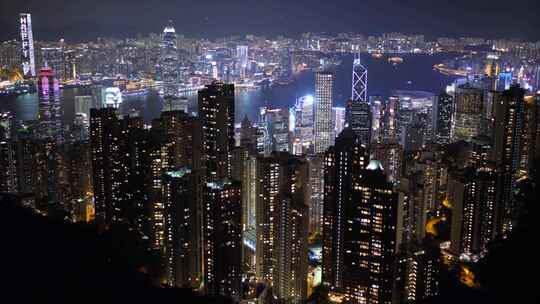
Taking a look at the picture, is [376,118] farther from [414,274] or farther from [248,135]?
[414,274]

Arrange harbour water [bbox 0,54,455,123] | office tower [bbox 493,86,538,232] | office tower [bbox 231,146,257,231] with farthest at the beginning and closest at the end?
harbour water [bbox 0,54,455,123], office tower [bbox 493,86,538,232], office tower [bbox 231,146,257,231]

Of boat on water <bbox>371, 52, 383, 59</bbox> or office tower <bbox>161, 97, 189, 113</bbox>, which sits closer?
office tower <bbox>161, 97, 189, 113</bbox>

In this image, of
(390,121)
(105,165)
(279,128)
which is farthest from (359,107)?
(105,165)

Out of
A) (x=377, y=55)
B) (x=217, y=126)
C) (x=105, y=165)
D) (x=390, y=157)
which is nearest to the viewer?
(x=105, y=165)

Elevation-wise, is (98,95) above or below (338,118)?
above

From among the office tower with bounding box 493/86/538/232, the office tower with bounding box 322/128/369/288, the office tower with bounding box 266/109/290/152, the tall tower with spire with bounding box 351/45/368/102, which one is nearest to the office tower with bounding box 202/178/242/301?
the office tower with bounding box 322/128/369/288

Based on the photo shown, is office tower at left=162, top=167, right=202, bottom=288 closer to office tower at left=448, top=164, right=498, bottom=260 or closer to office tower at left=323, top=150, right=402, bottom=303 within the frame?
office tower at left=323, top=150, right=402, bottom=303

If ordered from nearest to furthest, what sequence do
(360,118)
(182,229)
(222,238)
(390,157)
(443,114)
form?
(222,238), (182,229), (390,157), (360,118), (443,114)
